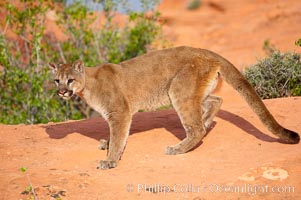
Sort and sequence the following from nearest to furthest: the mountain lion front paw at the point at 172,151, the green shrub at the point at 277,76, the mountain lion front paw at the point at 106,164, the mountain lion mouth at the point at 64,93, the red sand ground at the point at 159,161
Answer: the red sand ground at the point at 159,161 < the mountain lion front paw at the point at 106,164 < the mountain lion front paw at the point at 172,151 < the mountain lion mouth at the point at 64,93 < the green shrub at the point at 277,76

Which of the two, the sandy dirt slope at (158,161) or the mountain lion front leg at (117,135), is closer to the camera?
the sandy dirt slope at (158,161)

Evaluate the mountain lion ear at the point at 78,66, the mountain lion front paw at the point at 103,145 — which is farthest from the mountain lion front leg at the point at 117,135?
the mountain lion ear at the point at 78,66

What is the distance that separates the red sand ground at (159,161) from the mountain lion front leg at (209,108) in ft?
0.58

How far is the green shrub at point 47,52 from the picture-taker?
1145 cm

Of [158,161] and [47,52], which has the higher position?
[47,52]

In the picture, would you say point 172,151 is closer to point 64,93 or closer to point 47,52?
point 64,93

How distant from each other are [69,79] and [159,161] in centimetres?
189

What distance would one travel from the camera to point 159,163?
252 inches

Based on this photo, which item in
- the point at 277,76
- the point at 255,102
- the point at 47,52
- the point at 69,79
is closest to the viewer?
the point at 255,102

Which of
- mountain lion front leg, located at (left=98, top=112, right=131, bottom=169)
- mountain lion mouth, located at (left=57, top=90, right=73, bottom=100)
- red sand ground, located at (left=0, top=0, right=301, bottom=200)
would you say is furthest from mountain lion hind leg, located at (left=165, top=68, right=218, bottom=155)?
mountain lion mouth, located at (left=57, top=90, right=73, bottom=100)

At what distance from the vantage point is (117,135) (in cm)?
685

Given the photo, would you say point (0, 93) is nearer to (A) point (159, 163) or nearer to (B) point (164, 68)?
(B) point (164, 68)

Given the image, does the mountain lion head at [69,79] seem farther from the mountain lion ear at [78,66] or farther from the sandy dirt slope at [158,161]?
the sandy dirt slope at [158,161]

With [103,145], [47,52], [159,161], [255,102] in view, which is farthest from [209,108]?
[47,52]
